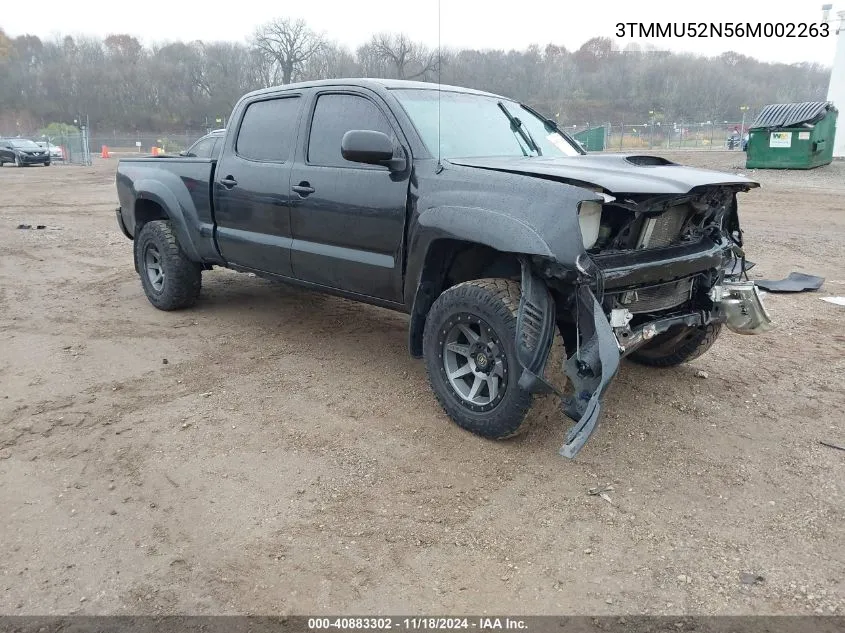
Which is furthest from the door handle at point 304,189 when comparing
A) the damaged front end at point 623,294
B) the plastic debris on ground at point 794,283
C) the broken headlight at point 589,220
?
the plastic debris on ground at point 794,283

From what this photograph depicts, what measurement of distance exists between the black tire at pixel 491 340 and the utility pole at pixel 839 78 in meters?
29.7

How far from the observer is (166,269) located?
236 inches

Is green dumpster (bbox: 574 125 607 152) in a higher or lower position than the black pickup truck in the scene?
higher

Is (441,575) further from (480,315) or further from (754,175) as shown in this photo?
(754,175)

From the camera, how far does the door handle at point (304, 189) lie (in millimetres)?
4531

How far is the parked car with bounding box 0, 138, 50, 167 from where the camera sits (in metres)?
30.3

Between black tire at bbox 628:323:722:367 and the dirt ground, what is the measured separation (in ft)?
0.39

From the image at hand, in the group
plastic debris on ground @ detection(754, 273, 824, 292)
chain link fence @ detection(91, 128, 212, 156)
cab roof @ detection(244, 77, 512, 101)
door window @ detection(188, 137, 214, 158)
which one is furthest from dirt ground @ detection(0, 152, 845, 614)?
chain link fence @ detection(91, 128, 212, 156)

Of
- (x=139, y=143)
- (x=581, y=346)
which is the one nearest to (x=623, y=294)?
(x=581, y=346)

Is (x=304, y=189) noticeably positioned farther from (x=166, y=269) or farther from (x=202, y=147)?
(x=202, y=147)

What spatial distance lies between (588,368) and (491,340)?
0.54m

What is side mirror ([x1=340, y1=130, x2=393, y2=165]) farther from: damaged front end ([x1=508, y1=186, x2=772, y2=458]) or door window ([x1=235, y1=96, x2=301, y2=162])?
door window ([x1=235, y1=96, x2=301, y2=162])

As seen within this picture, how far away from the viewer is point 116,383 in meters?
4.55

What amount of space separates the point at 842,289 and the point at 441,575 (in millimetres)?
6024
